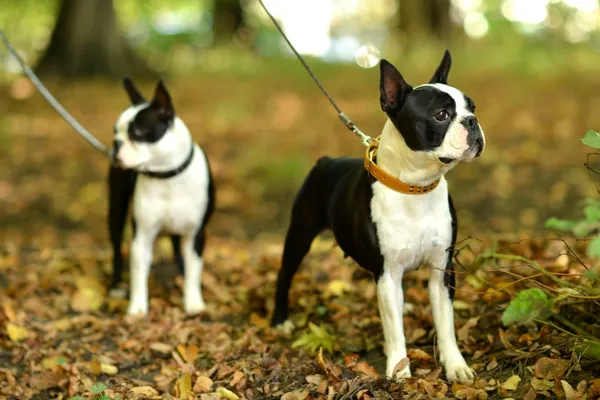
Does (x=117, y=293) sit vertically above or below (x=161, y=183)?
below

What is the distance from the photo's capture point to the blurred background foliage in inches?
382

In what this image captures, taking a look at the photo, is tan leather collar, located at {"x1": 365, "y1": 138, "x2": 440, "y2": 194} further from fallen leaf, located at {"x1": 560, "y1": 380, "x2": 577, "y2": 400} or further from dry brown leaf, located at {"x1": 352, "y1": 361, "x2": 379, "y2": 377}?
fallen leaf, located at {"x1": 560, "y1": 380, "x2": 577, "y2": 400}

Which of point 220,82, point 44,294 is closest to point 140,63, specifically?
point 220,82

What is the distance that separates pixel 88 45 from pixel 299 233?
469 inches

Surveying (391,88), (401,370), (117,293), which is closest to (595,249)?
(391,88)

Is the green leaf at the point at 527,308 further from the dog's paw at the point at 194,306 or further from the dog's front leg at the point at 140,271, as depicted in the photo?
the dog's front leg at the point at 140,271

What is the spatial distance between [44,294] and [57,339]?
3.39 feet

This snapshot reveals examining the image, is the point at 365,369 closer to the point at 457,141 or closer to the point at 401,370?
the point at 401,370

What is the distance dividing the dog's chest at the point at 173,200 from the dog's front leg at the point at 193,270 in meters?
0.14

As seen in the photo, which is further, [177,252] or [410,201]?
[177,252]

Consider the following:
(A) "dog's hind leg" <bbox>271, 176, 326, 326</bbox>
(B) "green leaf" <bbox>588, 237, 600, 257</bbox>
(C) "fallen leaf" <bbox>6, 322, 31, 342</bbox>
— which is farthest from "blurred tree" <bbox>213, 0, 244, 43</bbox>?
(B) "green leaf" <bbox>588, 237, 600, 257</bbox>

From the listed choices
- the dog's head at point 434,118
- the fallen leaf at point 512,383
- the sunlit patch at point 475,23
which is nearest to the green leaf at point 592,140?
the dog's head at point 434,118

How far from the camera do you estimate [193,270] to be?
546 centimetres

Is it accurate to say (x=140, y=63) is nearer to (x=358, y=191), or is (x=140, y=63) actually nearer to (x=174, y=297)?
(x=174, y=297)
